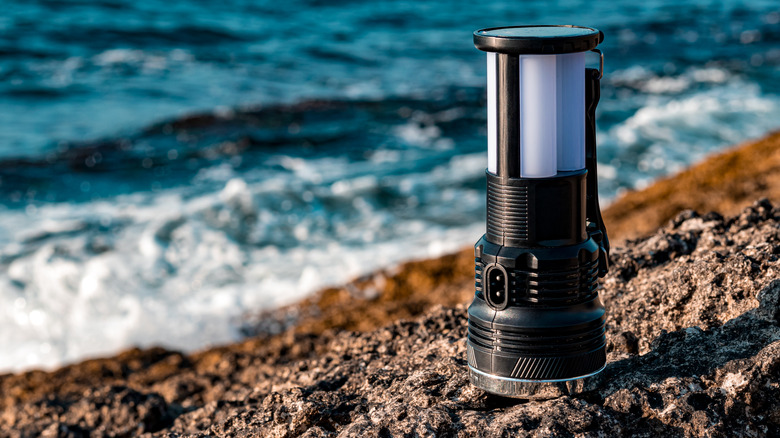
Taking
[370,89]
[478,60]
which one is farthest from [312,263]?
[478,60]

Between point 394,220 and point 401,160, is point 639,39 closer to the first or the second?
point 401,160

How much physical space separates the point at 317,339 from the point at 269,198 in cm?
552

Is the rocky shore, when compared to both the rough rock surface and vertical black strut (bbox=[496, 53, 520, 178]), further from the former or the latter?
vertical black strut (bbox=[496, 53, 520, 178])

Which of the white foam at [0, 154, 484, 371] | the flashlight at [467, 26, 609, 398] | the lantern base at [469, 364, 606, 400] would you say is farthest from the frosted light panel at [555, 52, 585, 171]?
the white foam at [0, 154, 484, 371]

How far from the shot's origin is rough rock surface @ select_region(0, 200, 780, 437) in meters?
1.99

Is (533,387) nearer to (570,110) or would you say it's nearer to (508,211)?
(508,211)

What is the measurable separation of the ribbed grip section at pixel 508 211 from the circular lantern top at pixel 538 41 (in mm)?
325

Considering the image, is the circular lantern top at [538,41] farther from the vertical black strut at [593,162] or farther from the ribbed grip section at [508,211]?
the ribbed grip section at [508,211]

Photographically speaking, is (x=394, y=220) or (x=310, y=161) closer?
(x=394, y=220)

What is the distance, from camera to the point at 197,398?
367cm

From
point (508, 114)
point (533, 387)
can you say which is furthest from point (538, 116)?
point (533, 387)

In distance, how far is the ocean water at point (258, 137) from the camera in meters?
7.54

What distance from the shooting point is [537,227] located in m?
1.98

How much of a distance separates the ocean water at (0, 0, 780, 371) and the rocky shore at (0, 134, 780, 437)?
328cm
